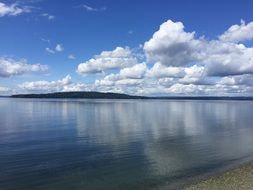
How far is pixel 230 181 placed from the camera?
2770 centimetres

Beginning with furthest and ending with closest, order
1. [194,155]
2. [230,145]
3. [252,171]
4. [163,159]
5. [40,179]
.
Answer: [230,145], [194,155], [163,159], [252,171], [40,179]

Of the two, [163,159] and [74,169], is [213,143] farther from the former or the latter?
[74,169]

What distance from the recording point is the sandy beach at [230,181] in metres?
25.8

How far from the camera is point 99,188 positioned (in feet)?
86.7

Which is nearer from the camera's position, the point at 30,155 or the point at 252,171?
the point at 252,171

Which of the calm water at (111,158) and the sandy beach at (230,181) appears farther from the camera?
the calm water at (111,158)

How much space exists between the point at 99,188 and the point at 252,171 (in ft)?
44.0

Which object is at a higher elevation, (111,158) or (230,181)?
(111,158)

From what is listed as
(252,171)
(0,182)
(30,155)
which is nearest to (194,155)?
(252,171)

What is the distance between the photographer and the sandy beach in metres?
25.8

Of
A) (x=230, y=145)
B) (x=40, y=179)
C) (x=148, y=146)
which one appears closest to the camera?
(x=40, y=179)

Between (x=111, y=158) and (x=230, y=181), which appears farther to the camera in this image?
(x=111, y=158)

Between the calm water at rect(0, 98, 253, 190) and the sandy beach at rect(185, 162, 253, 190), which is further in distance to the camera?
the calm water at rect(0, 98, 253, 190)

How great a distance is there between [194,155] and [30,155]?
17.1 m
